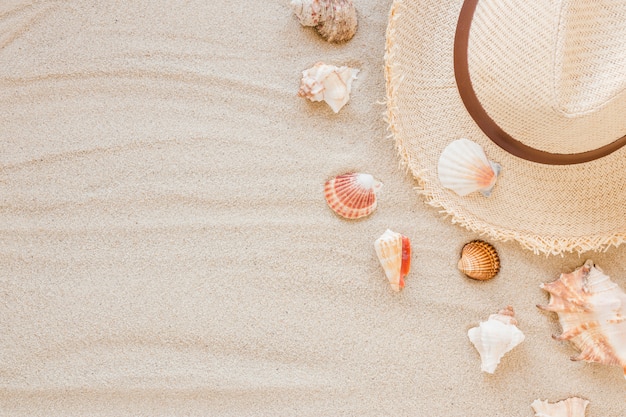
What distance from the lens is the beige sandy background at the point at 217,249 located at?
1631mm

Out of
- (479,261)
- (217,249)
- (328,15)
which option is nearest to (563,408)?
(479,261)

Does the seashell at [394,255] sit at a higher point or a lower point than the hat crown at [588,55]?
lower

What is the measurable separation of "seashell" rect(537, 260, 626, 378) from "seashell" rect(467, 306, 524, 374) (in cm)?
12

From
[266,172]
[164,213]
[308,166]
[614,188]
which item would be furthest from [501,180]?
[164,213]

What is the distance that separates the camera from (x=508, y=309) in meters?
1.67

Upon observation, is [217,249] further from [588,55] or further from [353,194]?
[588,55]

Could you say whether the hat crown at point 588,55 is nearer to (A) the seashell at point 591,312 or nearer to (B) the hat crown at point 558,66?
(B) the hat crown at point 558,66

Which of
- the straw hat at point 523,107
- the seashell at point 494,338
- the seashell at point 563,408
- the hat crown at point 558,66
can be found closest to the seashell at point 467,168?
the straw hat at point 523,107

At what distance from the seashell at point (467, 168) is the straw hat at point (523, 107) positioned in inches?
0.7

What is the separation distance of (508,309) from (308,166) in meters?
0.71

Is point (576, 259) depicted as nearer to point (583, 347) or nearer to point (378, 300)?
point (583, 347)

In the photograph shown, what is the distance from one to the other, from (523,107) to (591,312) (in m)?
0.65

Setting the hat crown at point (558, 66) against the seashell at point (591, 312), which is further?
the seashell at point (591, 312)

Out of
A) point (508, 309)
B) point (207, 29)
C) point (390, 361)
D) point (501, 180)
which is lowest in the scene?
point (390, 361)
